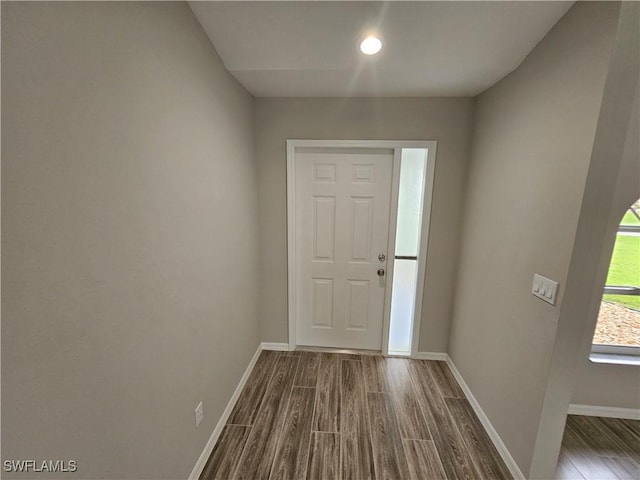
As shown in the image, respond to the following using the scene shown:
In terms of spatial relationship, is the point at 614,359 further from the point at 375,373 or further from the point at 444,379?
the point at 375,373

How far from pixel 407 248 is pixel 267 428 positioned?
1896 millimetres

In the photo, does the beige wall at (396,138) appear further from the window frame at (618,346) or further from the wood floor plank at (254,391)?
the window frame at (618,346)

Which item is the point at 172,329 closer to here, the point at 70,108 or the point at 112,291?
the point at 112,291

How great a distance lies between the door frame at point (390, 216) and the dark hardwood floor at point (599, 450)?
1.13 metres

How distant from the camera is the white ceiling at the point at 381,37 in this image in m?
1.27

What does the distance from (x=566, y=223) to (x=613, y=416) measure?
180 cm

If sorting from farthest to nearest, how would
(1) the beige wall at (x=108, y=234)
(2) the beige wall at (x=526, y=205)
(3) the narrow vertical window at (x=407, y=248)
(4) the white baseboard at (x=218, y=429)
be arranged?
(3) the narrow vertical window at (x=407, y=248) → (4) the white baseboard at (x=218, y=429) → (2) the beige wall at (x=526, y=205) → (1) the beige wall at (x=108, y=234)

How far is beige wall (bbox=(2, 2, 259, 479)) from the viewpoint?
61cm

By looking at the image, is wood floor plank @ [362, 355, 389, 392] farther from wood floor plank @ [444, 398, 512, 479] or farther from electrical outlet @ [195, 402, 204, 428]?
electrical outlet @ [195, 402, 204, 428]

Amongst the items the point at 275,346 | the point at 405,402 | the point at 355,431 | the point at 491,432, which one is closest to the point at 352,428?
the point at 355,431

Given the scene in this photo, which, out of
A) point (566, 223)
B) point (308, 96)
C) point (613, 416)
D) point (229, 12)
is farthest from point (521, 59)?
point (613, 416)

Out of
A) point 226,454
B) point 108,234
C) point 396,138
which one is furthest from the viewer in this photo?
point 396,138

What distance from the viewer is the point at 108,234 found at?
83 centimetres

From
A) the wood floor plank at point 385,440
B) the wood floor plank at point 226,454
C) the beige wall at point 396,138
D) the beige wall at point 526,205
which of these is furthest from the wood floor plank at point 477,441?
the wood floor plank at point 226,454
